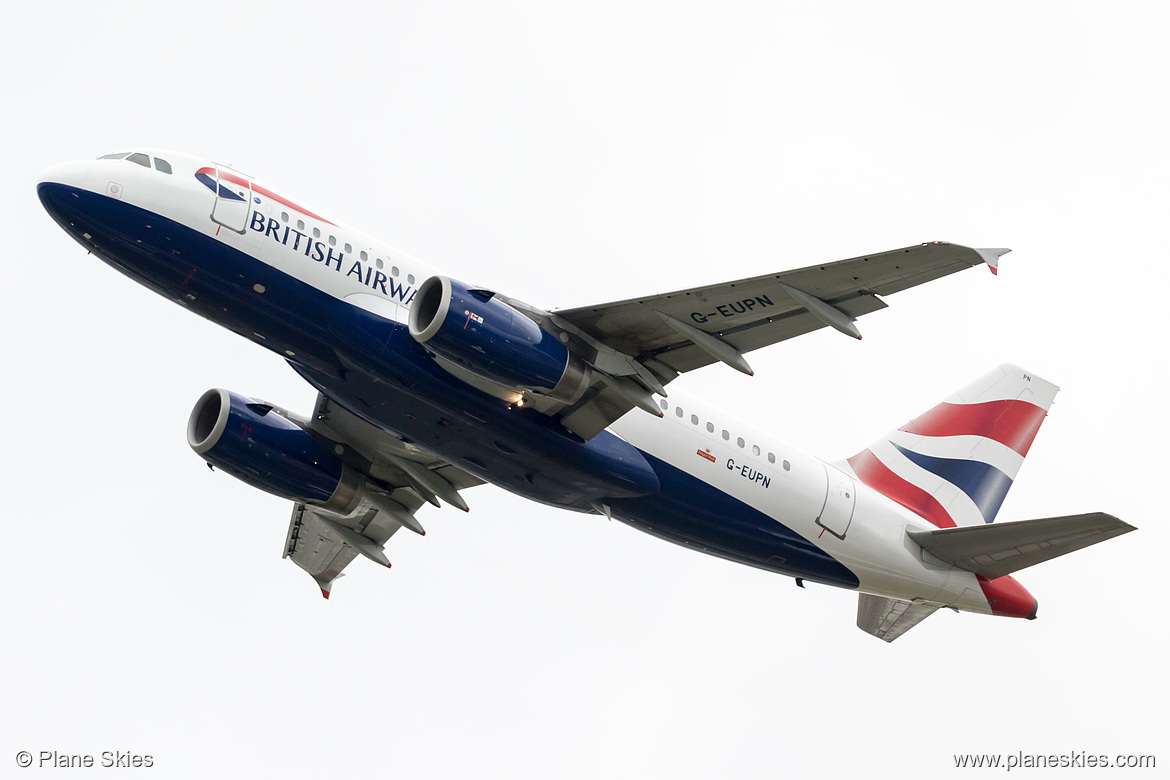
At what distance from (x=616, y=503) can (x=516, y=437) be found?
2790 millimetres

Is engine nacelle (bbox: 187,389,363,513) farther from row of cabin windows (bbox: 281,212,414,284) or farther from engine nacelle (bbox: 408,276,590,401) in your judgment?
engine nacelle (bbox: 408,276,590,401)

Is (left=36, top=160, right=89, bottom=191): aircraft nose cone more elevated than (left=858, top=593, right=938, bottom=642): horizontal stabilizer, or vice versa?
(left=36, top=160, right=89, bottom=191): aircraft nose cone

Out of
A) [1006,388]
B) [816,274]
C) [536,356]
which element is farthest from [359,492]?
[1006,388]

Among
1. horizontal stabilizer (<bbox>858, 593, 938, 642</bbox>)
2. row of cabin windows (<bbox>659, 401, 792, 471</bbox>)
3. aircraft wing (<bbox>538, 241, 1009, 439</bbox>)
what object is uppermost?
aircraft wing (<bbox>538, 241, 1009, 439</bbox>)

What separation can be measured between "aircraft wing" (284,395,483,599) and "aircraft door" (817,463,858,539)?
8.07 meters

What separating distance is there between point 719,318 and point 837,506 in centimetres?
646

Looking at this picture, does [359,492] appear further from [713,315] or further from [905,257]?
[905,257]

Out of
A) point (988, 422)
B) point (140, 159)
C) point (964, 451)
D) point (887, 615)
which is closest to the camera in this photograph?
point (140, 159)

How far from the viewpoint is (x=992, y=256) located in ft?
61.8

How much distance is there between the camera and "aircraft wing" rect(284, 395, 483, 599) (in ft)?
93.8

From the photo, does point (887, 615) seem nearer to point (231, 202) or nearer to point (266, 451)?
point (266, 451)

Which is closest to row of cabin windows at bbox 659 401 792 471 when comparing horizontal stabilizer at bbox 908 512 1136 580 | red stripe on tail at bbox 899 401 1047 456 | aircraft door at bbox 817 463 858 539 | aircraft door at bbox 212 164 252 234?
aircraft door at bbox 817 463 858 539

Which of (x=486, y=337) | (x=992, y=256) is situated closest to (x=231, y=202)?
(x=486, y=337)

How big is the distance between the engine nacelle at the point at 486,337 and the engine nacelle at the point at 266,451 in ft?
23.9
